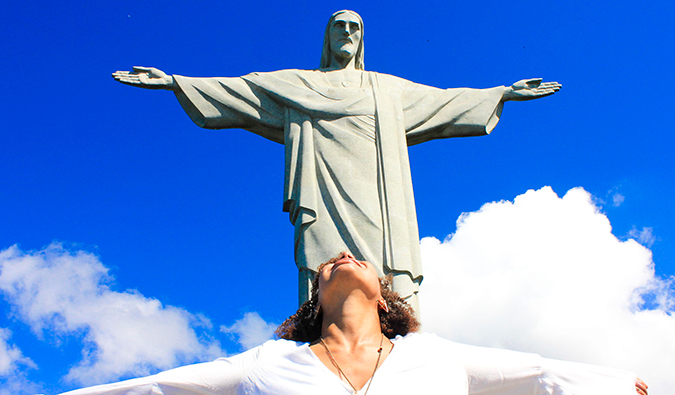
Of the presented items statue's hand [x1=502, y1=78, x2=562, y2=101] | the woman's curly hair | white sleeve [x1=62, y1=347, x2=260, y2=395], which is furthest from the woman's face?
statue's hand [x1=502, y1=78, x2=562, y2=101]

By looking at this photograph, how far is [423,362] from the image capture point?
324cm

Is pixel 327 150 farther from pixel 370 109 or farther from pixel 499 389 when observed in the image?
pixel 499 389

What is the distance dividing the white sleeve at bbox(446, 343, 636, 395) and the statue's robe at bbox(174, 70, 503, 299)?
2.77 metres

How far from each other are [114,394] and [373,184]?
405 centimetres

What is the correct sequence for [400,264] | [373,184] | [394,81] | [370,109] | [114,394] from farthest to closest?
[394,81] < [370,109] < [373,184] < [400,264] < [114,394]

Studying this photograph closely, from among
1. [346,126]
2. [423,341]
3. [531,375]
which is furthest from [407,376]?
[346,126]

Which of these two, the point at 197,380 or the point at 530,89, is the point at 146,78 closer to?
the point at 530,89

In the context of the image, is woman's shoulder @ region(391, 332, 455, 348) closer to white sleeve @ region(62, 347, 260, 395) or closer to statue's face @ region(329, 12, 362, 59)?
white sleeve @ region(62, 347, 260, 395)

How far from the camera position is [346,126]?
23.1ft

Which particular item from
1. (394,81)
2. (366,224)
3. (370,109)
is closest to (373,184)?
(366,224)

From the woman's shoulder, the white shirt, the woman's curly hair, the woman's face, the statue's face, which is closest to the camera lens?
the white shirt

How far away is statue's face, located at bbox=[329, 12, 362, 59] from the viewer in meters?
7.84

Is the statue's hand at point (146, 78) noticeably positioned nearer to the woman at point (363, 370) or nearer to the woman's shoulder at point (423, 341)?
the woman at point (363, 370)

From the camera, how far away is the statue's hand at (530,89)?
7.85 meters
